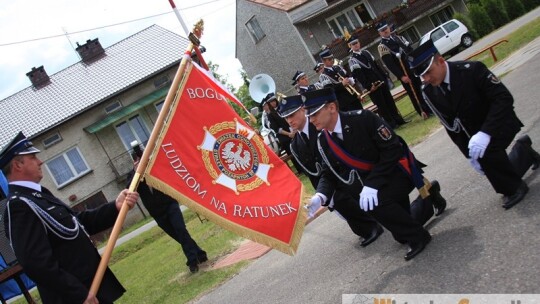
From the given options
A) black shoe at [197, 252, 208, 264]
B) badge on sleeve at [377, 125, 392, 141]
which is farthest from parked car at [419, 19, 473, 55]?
badge on sleeve at [377, 125, 392, 141]

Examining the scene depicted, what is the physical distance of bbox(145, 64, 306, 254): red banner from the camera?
15.4 feet

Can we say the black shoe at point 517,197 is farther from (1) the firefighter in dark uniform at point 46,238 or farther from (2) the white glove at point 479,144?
(1) the firefighter in dark uniform at point 46,238

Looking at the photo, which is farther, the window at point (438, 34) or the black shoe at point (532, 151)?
the window at point (438, 34)

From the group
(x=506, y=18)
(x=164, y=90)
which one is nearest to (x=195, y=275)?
(x=164, y=90)

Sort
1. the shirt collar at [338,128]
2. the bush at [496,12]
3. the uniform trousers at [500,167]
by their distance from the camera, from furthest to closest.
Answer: the bush at [496,12]
the shirt collar at [338,128]
the uniform trousers at [500,167]

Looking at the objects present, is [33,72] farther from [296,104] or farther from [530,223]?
[530,223]

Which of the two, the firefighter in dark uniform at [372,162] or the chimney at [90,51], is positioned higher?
the chimney at [90,51]

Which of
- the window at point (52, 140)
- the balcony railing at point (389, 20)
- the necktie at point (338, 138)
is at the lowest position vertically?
the necktie at point (338, 138)

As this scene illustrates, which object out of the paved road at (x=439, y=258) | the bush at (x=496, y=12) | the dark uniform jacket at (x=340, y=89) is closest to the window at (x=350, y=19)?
the bush at (x=496, y=12)

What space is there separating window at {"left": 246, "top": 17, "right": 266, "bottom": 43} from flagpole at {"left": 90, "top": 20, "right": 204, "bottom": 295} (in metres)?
35.2

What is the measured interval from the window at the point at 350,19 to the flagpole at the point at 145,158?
34.0m

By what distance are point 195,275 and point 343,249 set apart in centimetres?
327

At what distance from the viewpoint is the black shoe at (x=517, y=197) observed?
4.50 metres

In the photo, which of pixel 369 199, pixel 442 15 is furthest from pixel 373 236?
pixel 442 15
